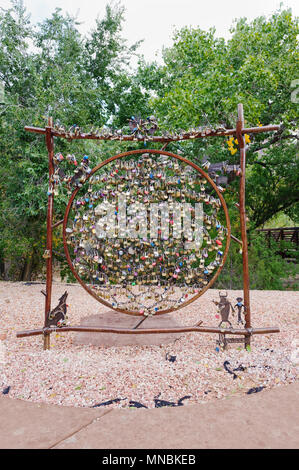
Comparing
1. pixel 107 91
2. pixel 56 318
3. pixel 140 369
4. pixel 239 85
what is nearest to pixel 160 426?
pixel 140 369

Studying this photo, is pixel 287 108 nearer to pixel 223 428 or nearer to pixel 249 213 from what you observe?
pixel 249 213

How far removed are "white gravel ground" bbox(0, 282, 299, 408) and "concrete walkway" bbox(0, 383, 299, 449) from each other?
17 cm

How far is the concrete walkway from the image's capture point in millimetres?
1556

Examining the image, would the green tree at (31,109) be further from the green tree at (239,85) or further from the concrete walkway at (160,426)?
the concrete walkway at (160,426)

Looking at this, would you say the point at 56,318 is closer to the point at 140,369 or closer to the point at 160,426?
the point at 140,369

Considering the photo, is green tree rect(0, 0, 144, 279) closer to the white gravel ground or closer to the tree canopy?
the tree canopy

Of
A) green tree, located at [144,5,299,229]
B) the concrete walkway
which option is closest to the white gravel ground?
the concrete walkway

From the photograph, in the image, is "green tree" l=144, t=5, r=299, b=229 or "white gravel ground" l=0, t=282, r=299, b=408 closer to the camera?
"white gravel ground" l=0, t=282, r=299, b=408

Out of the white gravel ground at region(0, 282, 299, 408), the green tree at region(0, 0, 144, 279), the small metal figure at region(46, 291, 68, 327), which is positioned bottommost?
the white gravel ground at region(0, 282, 299, 408)

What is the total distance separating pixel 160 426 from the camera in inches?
67.2

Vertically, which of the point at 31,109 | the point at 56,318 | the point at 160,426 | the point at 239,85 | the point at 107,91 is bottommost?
the point at 160,426

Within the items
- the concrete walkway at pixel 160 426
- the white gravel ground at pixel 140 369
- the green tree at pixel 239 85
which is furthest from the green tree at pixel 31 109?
the concrete walkway at pixel 160 426

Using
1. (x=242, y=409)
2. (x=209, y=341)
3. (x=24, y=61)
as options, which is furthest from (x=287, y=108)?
(x=242, y=409)

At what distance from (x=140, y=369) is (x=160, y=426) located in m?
0.77
